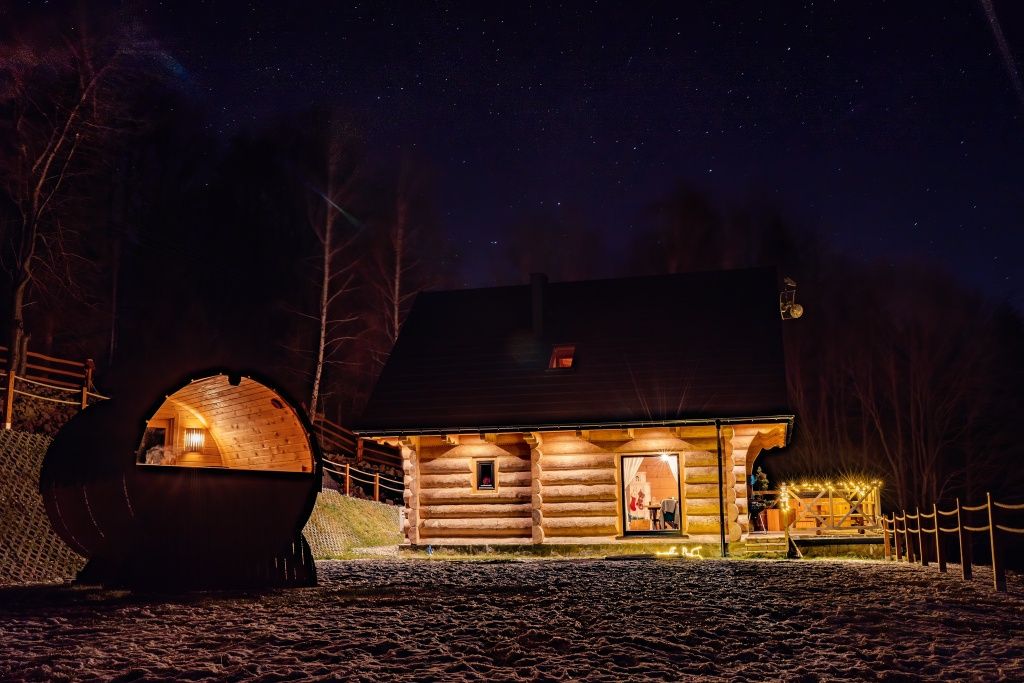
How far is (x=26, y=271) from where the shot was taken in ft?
71.3

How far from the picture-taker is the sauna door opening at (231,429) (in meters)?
13.5

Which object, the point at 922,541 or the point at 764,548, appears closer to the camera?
the point at 922,541

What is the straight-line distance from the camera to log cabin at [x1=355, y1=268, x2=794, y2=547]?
62.3 feet

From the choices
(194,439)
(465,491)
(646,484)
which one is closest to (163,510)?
(194,439)

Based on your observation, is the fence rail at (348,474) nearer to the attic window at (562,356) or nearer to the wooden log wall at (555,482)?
the wooden log wall at (555,482)

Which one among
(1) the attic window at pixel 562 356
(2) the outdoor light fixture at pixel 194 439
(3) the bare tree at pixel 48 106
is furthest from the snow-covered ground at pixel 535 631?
(3) the bare tree at pixel 48 106

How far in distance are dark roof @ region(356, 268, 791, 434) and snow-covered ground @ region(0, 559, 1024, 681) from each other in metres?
7.58

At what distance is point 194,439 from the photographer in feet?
48.9

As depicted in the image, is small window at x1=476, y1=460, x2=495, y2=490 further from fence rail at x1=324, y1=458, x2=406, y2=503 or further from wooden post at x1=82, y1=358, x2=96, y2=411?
wooden post at x1=82, y1=358, x2=96, y2=411

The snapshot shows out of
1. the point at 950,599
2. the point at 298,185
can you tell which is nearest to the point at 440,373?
the point at 950,599

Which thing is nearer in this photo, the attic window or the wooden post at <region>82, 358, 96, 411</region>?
the wooden post at <region>82, 358, 96, 411</region>

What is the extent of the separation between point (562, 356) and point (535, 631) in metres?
14.3

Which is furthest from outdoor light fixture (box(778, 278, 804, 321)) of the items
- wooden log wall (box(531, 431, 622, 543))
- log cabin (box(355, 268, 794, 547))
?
wooden log wall (box(531, 431, 622, 543))

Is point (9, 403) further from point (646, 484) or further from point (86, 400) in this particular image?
point (646, 484)
